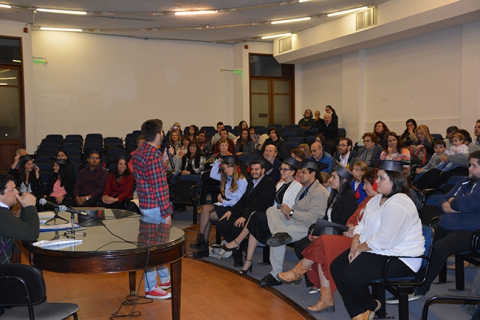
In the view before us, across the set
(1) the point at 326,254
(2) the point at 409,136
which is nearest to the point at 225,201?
(1) the point at 326,254

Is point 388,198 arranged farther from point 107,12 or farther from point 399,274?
point 107,12

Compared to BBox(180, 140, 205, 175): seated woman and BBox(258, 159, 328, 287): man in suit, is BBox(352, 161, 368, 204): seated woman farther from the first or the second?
BBox(180, 140, 205, 175): seated woman

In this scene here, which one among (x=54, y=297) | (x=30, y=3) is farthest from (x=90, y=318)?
(x=30, y=3)

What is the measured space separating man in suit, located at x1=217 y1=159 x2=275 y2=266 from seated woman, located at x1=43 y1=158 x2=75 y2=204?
3315mm

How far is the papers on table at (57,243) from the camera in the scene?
2.81 meters

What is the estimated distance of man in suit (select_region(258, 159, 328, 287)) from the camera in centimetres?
453

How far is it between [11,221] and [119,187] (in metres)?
4.37

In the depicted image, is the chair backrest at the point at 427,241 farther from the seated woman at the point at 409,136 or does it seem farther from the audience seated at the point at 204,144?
the audience seated at the point at 204,144

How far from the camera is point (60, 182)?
303 inches

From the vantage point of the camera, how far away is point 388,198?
3.35m

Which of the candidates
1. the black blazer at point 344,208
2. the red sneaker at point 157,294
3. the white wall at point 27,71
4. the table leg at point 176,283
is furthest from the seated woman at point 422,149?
the white wall at point 27,71

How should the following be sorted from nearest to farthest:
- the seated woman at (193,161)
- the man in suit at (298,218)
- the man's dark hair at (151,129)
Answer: the man's dark hair at (151,129), the man in suit at (298,218), the seated woman at (193,161)

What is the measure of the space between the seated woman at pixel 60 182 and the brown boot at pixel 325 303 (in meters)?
5.13

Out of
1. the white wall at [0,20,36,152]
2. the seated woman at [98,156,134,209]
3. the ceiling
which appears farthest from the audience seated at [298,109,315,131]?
the white wall at [0,20,36,152]
